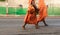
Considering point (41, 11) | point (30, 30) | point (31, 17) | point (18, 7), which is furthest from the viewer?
point (18, 7)

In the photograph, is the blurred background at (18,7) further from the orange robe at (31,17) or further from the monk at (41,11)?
the orange robe at (31,17)

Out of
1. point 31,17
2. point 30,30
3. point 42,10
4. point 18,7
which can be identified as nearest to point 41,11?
point 42,10

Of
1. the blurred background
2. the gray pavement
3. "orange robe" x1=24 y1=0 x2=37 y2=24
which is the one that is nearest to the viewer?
the gray pavement

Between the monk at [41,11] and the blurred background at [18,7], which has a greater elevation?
the monk at [41,11]

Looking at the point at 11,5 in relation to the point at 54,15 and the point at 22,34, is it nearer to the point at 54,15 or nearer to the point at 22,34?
the point at 54,15

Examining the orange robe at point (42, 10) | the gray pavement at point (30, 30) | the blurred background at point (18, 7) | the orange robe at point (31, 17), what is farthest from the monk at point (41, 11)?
the blurred background at point (18, 7)

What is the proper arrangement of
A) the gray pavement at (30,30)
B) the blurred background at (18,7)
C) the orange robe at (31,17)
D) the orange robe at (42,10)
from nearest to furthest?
the gray pavement at (30,30)
the orange robe at (31,17)
the orange robe at (42,10)
the blurred background at (18,7)

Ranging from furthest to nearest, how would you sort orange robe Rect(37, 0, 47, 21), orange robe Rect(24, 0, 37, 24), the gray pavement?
orange robe Rect(37, 0, 47, 21), orange robe Rect(24, 0, 37, 24), the gray pavement

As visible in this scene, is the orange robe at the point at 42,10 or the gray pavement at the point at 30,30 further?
the orange robe at the point at 42,10

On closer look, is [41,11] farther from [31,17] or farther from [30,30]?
[30,30]

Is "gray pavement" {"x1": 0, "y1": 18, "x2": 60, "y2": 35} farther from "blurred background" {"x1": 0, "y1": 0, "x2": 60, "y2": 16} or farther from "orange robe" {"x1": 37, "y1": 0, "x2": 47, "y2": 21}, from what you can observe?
"blurred background" {"x1": 0, "y1": 0, "x2": 60, "y2": 16}

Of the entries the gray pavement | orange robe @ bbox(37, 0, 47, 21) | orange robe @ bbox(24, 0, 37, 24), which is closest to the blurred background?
the gray pavement

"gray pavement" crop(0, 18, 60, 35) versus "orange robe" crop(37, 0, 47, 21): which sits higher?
"orange robe" crop(37, 0, 47, 21)

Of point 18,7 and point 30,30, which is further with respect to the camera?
point 18,7
